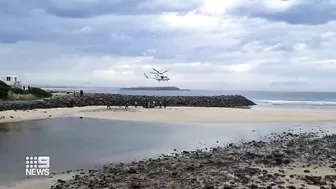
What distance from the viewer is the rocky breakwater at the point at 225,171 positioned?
11.4 meters

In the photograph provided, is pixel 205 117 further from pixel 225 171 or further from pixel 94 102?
pixel 225 171

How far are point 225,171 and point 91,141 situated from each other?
1034 centimetres

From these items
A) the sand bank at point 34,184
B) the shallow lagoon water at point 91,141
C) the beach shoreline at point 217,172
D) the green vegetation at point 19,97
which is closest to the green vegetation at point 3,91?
the green vegetation at point 19,97

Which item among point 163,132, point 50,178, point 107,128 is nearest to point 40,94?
point 107,128

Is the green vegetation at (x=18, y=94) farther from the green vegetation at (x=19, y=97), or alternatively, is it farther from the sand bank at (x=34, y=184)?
the sand bank at (x=34, y=184)

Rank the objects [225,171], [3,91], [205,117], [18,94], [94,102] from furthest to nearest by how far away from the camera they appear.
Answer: [94,102] < [18,94] < [3,91] < [205,117] < [225,171]

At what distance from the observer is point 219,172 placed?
511 inches

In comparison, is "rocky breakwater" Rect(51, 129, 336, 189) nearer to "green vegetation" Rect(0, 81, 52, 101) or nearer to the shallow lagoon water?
the shallow lagoon water

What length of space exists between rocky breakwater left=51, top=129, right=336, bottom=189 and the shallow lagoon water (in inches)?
72.4

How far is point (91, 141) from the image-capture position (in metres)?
21.5

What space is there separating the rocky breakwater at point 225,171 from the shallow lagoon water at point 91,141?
1.84 meters

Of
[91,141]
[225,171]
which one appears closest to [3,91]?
[91,141]

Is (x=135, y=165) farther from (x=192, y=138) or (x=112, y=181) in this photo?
(x=192, y=138)

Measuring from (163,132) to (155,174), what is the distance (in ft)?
43.9
